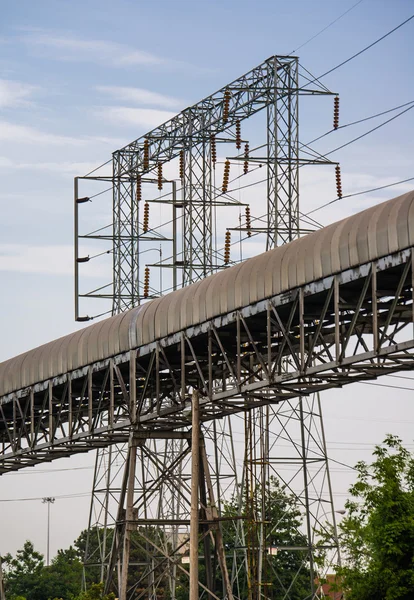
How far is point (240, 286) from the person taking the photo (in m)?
33.2

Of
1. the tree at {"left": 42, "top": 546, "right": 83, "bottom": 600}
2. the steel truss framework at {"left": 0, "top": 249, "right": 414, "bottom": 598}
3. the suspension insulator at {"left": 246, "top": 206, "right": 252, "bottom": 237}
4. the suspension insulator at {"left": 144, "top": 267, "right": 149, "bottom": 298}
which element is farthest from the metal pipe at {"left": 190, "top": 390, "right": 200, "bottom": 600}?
the tree at {"left": 42, "top": 546, "right": 83, "bottom": 600}

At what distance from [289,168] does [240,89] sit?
489cm

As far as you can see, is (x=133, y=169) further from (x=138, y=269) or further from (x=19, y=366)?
(x=19, y=366)

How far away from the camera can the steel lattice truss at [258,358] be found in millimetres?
29125

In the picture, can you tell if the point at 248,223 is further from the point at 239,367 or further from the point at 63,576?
the point at 63,576

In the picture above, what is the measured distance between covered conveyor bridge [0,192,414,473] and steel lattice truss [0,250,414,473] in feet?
0.14

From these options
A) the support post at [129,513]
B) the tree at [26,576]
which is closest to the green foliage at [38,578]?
the tree at [26,576]

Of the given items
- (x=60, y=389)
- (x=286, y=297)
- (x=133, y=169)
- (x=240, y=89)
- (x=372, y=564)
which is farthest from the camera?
(x=133, y=169)

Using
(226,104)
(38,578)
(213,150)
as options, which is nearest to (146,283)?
(213,150)

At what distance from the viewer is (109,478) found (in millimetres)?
56750

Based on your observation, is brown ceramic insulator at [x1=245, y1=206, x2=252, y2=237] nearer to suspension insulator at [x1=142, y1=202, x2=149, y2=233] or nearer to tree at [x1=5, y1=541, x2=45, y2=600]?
suspension insulator at [x1=142, y1=202, x2=149, y2=233]

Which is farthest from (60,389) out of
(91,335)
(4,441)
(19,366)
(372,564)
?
(372,564)

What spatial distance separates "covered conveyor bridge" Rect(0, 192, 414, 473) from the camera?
2858 cm

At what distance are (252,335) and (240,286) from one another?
2.29 metres
